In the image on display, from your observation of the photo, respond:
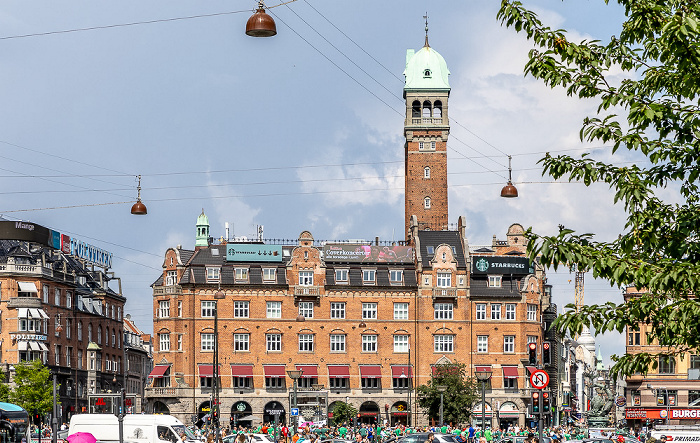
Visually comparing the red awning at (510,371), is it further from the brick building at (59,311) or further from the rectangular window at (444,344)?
the brick building at (59,311)

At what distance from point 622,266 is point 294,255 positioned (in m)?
97.2

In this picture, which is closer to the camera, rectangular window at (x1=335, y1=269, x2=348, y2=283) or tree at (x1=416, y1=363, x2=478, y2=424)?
tree at (x1=416, y1=363, x2=478, y2=424)

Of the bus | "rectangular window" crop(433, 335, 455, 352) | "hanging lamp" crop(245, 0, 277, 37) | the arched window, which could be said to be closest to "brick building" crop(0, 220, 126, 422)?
"rectangular window" crop(433, 335, 455, 352)

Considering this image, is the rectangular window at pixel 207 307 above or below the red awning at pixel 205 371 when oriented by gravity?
above

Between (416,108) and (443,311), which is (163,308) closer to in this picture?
(443,311)

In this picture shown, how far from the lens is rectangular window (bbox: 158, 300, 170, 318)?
112 m

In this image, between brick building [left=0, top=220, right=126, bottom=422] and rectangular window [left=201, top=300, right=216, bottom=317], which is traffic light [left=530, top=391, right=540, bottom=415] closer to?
brick building [left=0, top=220, right=126, bottom=422]

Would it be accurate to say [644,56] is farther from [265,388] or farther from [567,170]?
[265,388]

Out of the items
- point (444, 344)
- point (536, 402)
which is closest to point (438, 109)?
point (444, 344)

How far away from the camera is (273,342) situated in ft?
364

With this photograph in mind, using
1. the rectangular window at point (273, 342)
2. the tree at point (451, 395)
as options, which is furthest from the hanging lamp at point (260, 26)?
the rectangular window at point (273, 342)

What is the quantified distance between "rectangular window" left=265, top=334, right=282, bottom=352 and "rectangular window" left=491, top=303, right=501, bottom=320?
2061cm

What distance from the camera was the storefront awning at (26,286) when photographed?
113 meters

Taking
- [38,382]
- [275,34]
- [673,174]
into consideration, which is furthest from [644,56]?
[38,382]
